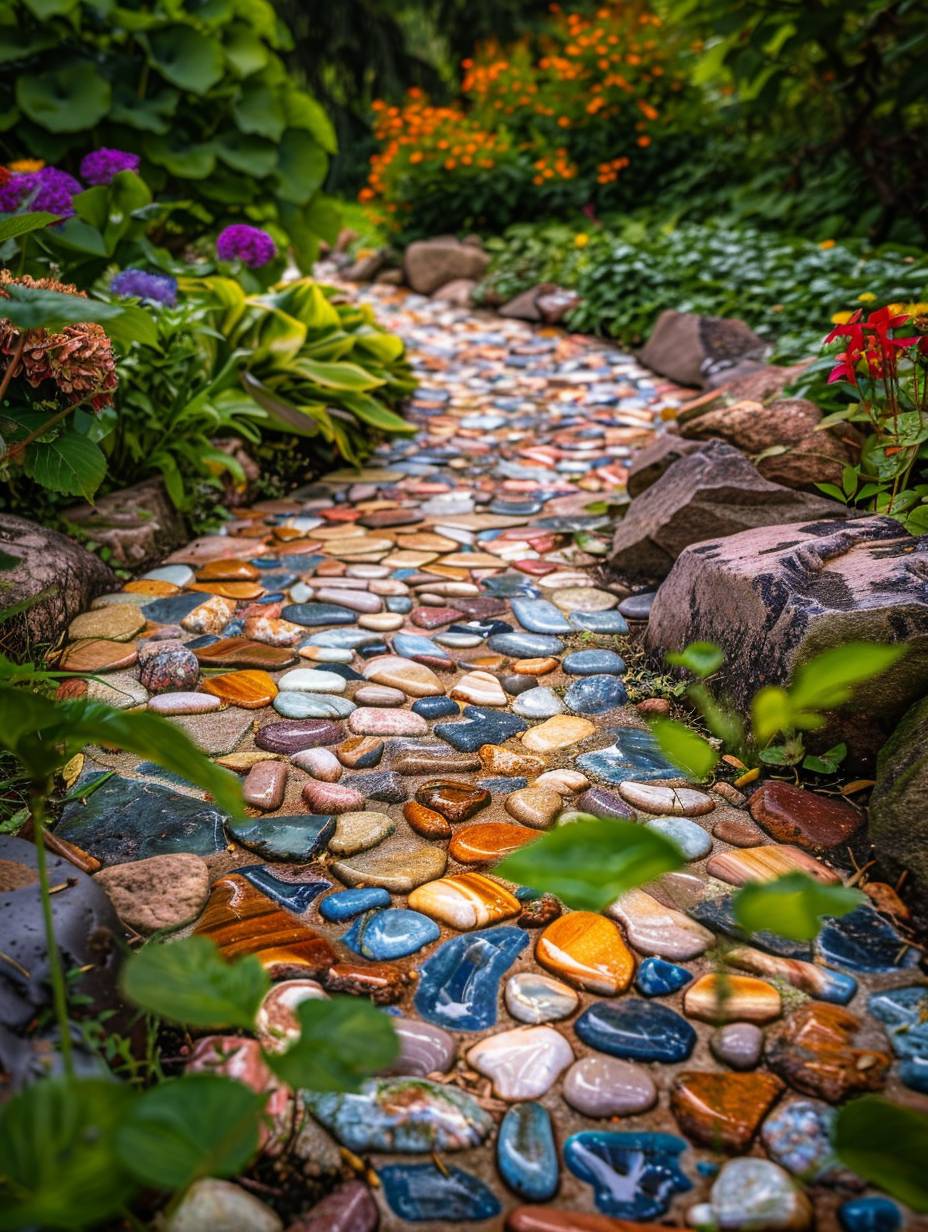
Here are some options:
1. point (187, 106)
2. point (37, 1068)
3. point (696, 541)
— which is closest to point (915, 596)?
point (696, 541)

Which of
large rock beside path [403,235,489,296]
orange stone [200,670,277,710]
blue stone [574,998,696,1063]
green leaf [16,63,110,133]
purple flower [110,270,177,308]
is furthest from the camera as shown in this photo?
large rock beside path [403,235,489,296]

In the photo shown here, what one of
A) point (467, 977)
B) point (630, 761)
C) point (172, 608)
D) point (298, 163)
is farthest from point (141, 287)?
point (467, 977)

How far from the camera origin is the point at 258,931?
1282 millimetres

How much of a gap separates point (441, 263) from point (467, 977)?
21.7 feet

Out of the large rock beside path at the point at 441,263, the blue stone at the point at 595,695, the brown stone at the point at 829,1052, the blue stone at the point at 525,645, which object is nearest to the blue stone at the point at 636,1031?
the brown stone at the point at 829,1052

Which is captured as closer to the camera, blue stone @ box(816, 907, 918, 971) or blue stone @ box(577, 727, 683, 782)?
blue stone @ box(816, 907, 918, 971)

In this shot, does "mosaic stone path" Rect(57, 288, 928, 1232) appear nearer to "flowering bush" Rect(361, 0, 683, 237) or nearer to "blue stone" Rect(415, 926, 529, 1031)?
"blue stone" Rect(415, 926, 529, 1031)

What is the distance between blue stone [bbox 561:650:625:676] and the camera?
211cm

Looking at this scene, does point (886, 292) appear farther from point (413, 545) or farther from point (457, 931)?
point (457, 931)

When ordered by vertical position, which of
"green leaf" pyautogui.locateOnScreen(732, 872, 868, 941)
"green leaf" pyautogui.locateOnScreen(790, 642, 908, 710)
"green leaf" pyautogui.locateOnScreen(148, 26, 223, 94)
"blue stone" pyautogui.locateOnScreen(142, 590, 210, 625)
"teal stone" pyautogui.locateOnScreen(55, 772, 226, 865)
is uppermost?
"green leaf" pyautogui.locateOnScreen(148, 26, 223, 94)

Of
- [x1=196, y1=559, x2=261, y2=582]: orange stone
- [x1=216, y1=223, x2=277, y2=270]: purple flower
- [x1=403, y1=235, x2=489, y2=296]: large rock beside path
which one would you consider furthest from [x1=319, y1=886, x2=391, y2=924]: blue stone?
[x1=403, y1=235, x2=489, y2=296]: large rock beside path

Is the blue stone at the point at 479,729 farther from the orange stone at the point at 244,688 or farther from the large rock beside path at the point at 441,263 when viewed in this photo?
the large rock beside path at the point at 441,263

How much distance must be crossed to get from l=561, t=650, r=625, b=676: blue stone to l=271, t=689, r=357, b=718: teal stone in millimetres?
524

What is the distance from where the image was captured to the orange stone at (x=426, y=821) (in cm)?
154
